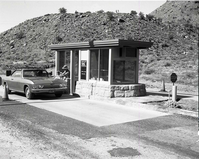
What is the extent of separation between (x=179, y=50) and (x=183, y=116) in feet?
144

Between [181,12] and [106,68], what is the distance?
70.7m

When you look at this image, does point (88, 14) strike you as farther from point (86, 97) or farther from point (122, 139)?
point (122, 139)

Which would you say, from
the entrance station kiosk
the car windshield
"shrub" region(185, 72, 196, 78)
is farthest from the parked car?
"shrub" region(185, 72, 196, 78)

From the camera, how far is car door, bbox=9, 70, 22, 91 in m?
13.5

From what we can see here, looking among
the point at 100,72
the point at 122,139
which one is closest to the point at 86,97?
the point at 100,72

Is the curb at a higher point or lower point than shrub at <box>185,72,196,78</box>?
lower

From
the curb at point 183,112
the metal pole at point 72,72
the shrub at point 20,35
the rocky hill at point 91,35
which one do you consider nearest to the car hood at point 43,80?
the metal pole at point 72,72

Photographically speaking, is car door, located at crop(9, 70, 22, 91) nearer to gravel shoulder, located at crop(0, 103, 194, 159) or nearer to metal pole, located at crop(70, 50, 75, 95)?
metal pole, located at crop(70, 50, 75, 95)

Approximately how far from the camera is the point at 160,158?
5.44 meters

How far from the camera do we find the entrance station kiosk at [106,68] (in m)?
13.3

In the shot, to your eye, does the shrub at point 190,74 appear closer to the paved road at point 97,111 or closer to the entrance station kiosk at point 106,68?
the entrance station kiosk at point 106,68

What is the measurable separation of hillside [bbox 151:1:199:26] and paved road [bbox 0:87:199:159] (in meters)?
63.9

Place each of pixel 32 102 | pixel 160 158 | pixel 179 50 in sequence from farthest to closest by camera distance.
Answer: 1. pixel 179 50
2. pixel 32 102
3. pixel 160 158

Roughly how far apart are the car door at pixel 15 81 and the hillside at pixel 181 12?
201 feet
